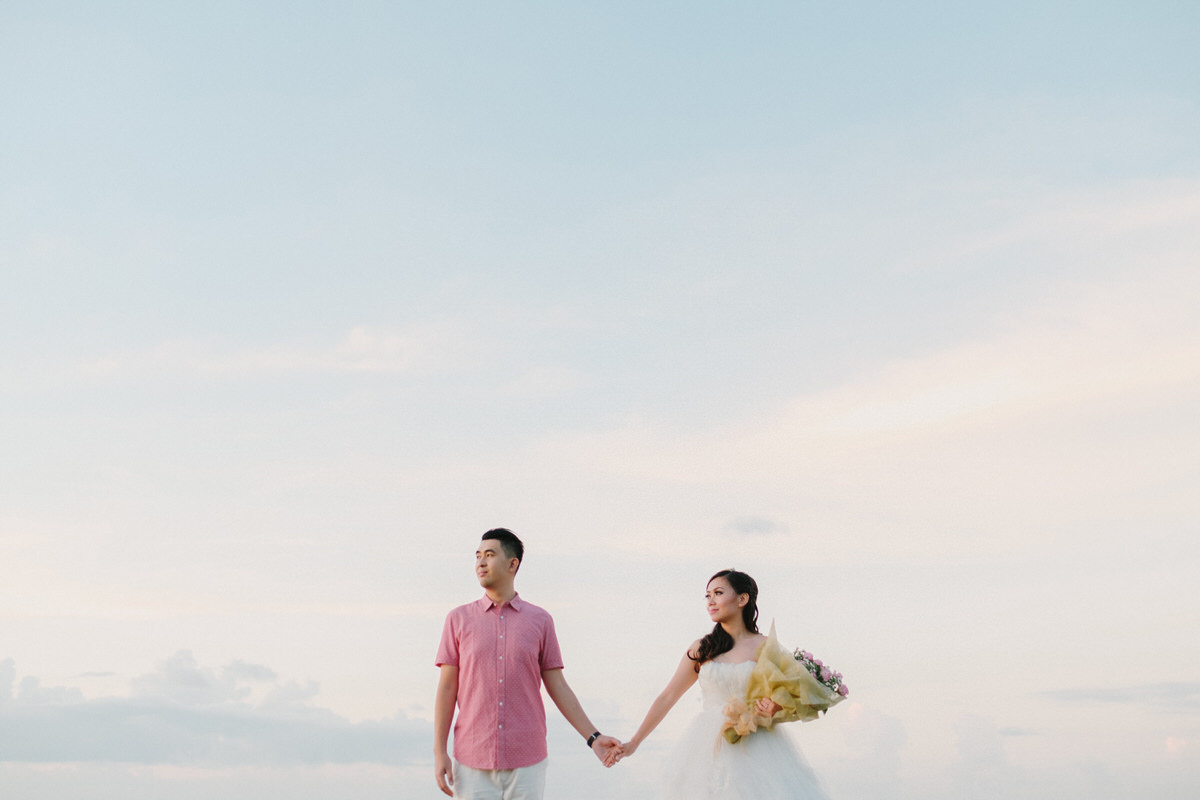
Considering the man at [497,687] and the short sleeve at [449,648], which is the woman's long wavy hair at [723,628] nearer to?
the man at [497,687]

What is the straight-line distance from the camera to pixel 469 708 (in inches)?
351

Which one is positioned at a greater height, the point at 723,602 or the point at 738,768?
the point at 723,602

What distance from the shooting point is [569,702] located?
→ 371 inches

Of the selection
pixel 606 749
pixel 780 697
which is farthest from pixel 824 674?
pixel 606 749

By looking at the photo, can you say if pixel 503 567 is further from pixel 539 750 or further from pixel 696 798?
pixel 696 798

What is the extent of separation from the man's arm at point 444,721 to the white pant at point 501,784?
13cm

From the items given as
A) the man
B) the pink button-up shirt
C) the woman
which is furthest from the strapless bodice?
the pink button-up shirt

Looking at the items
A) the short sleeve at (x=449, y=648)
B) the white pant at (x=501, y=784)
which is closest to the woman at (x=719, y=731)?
the white pant at (x=501, y=784)

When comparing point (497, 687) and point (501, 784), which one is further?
point (497, 687)

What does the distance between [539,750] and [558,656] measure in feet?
2.70

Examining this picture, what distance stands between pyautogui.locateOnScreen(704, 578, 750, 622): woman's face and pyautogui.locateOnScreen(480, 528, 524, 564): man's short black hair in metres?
1.81

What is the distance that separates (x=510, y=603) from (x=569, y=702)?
3.39 ft

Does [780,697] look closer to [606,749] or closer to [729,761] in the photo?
[729,761]

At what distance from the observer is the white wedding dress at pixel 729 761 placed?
9.15m
